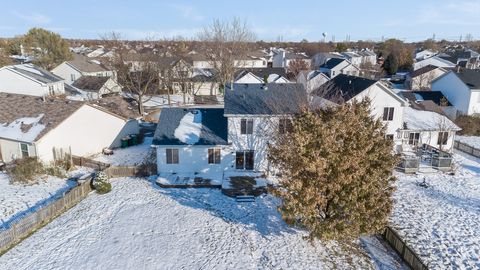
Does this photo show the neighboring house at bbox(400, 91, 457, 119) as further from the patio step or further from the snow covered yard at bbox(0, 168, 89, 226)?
the snow covered yard at bbox(0, 168, 89, 226)

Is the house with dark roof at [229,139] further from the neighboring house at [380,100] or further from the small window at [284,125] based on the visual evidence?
the neighboring house at [380,100]

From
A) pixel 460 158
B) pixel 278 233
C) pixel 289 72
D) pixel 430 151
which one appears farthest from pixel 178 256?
pixel 289 72

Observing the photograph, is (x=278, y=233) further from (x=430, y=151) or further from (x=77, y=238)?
(x=430, y=151)

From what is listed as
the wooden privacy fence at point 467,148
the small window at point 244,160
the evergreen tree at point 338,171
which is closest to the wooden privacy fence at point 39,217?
the small window at point 244,160

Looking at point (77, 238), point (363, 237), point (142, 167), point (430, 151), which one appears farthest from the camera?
point (430, 151)

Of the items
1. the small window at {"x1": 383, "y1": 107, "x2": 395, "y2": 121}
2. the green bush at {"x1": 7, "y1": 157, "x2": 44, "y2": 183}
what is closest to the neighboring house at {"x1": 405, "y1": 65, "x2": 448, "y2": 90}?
the small window at {"x1": 383, "y1": 107, "x2": 395, "y2": 121}

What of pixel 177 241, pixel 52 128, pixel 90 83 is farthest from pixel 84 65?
pixel 177 241

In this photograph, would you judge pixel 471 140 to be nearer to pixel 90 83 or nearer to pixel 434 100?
pixel 434 100
